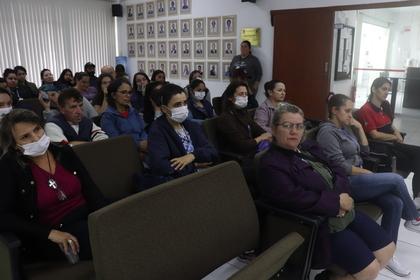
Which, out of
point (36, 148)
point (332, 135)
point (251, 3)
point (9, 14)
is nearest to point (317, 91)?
point (251, 3)

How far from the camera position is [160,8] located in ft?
25.7

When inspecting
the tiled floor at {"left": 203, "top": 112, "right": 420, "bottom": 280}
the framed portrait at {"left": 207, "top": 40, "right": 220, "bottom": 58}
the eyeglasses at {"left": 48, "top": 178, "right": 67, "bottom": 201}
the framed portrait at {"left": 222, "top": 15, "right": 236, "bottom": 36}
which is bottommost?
the tiled floor at {"left": 203, "top": 112, "right": 420, "bottom": 280}

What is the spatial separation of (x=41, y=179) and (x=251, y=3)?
18.7 feet

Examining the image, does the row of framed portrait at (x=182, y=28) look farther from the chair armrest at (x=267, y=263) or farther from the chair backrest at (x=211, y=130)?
the chair armrest at (x=267, y=263)

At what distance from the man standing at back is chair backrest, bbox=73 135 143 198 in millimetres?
471

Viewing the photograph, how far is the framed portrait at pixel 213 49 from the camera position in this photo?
278 inches

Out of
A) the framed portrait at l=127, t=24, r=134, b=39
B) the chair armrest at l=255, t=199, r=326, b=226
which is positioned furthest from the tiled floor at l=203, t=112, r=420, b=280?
the framed portrait at l=127, t=24, r=134, b=39

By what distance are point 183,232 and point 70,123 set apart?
1827 mm

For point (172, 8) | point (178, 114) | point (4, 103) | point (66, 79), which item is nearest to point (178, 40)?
point (172, 8)

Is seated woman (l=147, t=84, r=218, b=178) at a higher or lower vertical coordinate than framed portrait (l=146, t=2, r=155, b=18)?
lower

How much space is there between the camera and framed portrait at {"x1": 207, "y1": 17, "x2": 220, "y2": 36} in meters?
6.93

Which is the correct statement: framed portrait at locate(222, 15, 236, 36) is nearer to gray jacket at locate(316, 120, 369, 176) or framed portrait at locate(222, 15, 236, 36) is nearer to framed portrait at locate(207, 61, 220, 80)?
framed portrait at locate(207, 61, 220, 80)

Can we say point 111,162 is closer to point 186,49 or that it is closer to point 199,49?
point 199,49

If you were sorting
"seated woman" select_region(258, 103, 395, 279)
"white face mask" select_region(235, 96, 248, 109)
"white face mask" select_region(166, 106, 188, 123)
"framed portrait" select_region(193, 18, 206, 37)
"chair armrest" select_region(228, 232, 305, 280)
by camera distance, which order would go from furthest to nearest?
1. "framed portrait" select_region(193, 18, 206, 37)
2. "white face mask" select_region(235, 96, 248, 109)
3. "white face mask" select_region(166, 106, 188, 123)
4. "seated woman" select_region(258, 103, 395, 279)
5. "chair armrest" select_region(228, 232, 305, 280)
